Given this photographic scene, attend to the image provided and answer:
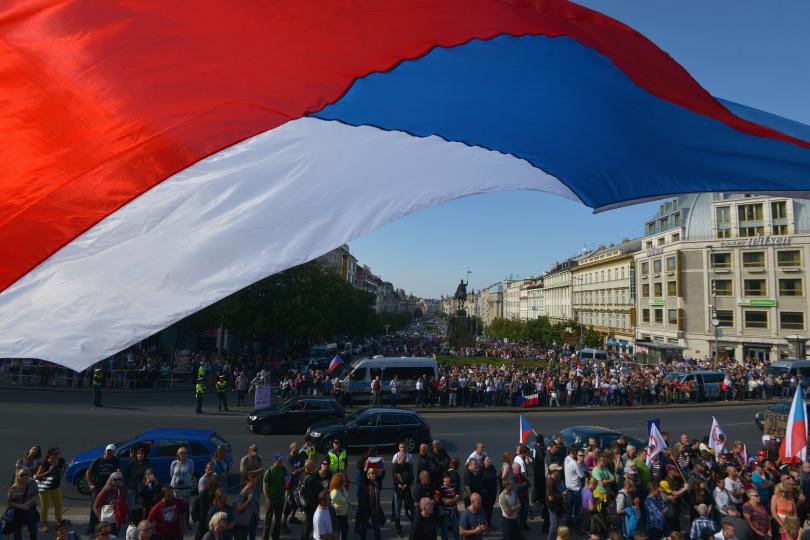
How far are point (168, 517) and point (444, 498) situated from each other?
15.0 ft

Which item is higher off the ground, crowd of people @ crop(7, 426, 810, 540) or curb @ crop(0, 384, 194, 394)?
crowd of people @ crop(7, 426, 810, 540)

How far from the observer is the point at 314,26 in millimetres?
3582

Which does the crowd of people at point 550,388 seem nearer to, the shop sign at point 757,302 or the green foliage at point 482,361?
the green foliage at point 482,361

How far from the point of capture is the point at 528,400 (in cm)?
2572

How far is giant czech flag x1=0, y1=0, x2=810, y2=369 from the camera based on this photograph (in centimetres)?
296

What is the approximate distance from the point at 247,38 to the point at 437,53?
1.36m

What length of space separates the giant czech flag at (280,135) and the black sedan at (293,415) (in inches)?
605

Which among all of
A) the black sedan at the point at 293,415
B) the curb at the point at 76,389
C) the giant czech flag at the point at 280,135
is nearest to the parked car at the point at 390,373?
the black sedan at the point at 293,415

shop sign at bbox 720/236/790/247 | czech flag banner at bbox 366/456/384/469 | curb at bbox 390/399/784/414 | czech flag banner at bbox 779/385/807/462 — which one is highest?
shop sign at bbox 720/236/790/247

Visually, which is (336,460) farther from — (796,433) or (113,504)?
(796,433)

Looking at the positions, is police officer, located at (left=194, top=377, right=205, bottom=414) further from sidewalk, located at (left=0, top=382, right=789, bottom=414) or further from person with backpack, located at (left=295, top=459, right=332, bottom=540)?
person with backpack, located at (left=295, top=459, right=332, bottom=540)

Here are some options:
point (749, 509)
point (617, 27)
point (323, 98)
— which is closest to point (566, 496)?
point (749, 509)

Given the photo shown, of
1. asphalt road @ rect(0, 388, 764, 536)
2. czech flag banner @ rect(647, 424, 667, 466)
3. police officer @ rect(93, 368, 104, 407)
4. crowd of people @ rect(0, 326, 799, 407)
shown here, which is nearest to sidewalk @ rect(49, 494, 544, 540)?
asphalt road @ rect(0, 388, 764, 536)

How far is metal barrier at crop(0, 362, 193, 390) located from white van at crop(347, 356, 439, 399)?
36.3 feet
